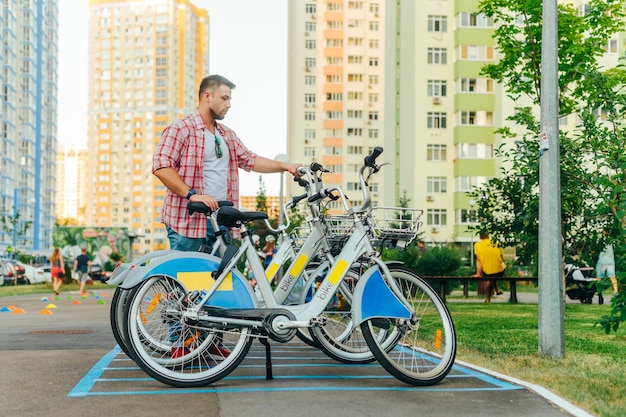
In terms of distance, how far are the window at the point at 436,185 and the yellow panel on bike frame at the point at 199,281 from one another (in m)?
64.5

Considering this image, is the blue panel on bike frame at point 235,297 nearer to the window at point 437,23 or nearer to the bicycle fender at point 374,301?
the bicycle fender at point 374,301

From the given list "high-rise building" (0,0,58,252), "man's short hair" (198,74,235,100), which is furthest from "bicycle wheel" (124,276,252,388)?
"high-rise building" (0,0,58,252)

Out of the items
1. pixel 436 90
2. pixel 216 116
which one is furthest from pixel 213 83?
pixel 436 90

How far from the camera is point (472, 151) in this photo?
67.8 metres

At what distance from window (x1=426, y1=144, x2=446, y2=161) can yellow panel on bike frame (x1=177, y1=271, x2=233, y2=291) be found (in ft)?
213

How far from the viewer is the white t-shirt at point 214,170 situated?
7457 millimetres

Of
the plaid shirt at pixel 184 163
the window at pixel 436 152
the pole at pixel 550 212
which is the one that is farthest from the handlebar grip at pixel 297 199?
the window at pixel 436 152

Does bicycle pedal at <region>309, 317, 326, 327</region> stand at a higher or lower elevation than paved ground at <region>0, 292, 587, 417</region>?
higher

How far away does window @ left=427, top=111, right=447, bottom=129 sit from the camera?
70.8 metres

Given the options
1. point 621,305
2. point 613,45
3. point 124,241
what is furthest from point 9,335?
point 613,45

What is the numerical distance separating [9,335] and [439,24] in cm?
6437

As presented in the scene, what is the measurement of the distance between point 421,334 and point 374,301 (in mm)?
472

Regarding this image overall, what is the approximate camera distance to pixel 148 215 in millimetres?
181750

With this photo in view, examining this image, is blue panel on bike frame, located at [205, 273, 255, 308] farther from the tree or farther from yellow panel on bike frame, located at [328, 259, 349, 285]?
the tree
